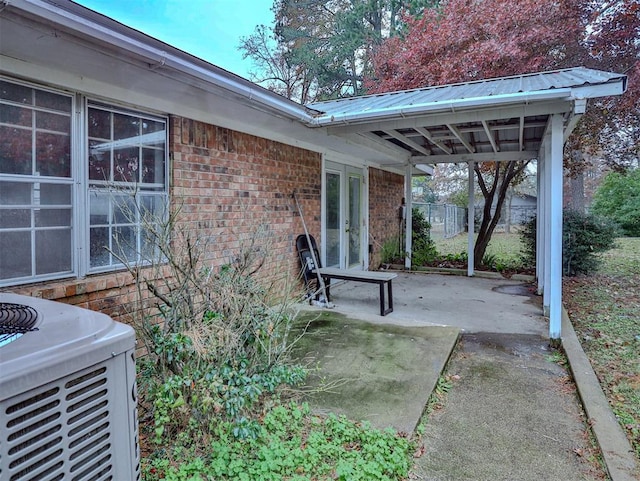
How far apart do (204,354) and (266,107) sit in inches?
112

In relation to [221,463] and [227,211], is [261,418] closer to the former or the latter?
[221,463]

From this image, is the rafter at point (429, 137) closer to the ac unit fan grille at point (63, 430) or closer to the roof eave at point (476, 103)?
the roof eave at point (476, 103)

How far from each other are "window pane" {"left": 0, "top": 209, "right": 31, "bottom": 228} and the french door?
15.2 feet

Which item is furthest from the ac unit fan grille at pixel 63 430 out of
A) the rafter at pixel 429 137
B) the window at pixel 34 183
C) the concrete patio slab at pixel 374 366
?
the rafter at pixel 429 137

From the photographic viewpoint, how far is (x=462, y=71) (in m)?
9.41

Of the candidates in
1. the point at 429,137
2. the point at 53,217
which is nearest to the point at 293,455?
the point at 53,217

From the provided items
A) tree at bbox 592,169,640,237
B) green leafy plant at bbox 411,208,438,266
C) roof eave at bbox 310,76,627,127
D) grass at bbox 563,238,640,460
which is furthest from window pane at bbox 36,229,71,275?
tree at bbox 592,169,640,237

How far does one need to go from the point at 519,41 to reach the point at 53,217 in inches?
372

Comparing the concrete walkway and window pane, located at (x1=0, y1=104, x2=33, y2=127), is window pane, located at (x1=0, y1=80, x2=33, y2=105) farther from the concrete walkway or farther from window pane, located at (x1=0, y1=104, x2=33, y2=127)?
the concrete walkway

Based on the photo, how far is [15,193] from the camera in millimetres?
2947

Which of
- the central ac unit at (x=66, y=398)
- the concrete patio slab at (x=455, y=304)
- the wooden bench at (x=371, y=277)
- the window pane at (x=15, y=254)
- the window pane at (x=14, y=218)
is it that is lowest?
the concrete patio slab at (x=455, y=304)

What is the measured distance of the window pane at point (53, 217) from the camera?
3.11 m

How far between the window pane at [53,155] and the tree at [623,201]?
739 inches

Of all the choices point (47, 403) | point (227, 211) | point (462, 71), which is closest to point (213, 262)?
point (227, 211)
